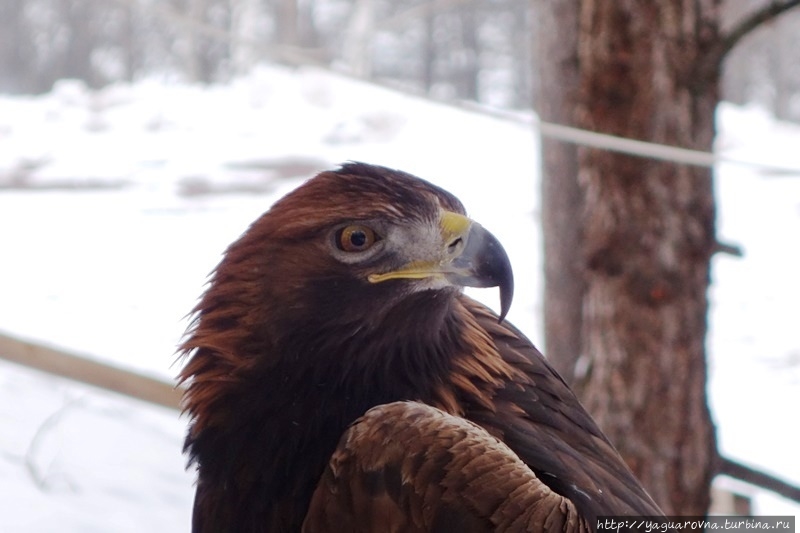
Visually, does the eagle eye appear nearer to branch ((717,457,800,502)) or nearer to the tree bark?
the tree bark

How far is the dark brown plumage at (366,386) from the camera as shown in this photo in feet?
5.57

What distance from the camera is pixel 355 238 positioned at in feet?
6.00

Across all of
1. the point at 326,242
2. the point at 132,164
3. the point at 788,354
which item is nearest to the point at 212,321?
the point at 326,242

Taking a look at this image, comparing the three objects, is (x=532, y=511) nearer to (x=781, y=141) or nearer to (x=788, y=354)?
(x=788, y=354)

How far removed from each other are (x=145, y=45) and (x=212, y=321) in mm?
13678

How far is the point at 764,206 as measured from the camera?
8719 mm

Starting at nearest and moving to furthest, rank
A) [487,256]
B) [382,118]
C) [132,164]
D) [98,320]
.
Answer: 1. [487,256]
2. [98,320]
3. [132,164]
4. [382,118]

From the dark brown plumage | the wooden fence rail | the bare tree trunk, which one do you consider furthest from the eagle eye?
the wooden fence rail

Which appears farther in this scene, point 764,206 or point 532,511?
point 764,206

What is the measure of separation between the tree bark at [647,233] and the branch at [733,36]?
2 centimetres

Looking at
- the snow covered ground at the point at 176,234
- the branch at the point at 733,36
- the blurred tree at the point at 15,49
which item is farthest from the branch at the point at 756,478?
the blurred tree at the point at 15,49

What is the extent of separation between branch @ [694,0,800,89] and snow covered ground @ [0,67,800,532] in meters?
0.95

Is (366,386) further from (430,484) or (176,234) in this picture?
(176,234)

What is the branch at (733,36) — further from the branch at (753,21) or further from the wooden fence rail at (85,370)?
the wooden fence rail at (85,370)
